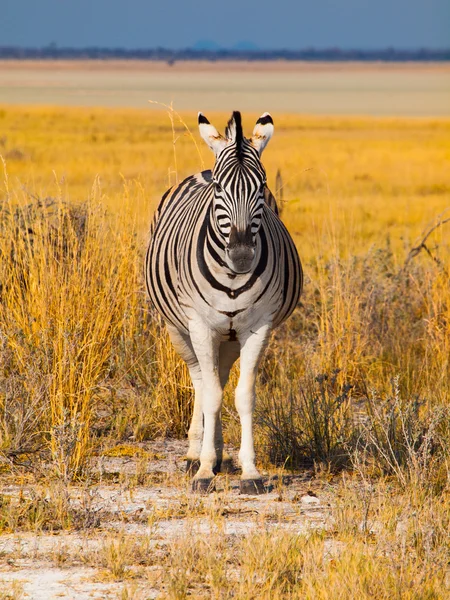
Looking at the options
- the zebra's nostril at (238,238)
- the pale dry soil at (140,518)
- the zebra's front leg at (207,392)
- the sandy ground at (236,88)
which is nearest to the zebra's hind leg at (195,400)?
the pale dry soil at (140,518)

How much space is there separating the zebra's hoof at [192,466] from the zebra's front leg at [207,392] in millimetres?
209

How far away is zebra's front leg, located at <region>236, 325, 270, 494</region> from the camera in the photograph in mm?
5375

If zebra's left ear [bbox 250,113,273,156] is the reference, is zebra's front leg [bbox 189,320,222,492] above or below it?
below

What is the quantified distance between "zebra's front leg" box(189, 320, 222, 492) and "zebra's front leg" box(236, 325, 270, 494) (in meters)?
0.15

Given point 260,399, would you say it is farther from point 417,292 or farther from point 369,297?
point 417,292

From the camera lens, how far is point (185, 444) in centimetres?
666

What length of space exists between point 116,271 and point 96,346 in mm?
1072

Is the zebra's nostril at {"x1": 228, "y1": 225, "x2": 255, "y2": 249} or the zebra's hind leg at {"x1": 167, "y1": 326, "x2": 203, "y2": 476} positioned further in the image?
the zebra's hind leg at {"x1": 167, "y1": 326, "x2": 203, "y2": 476}

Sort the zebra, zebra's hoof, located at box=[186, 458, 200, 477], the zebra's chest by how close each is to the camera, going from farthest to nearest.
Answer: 1. zebra's hoof, located at box=[186, 458, 200, 477]
2. the zebra's chest
3. the zebra

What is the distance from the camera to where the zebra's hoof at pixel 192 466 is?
5809mm

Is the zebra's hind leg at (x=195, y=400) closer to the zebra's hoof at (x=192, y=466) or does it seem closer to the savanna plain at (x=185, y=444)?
the zebra's hoof at (x=192, y=466)

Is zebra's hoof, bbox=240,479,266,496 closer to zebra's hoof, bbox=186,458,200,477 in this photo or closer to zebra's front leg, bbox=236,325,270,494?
zebra's front leg, bbox=236,325,270,494

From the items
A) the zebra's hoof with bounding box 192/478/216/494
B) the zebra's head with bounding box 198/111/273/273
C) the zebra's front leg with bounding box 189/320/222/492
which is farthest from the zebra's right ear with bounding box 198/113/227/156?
the zebra's hoof with bounding box 192/478/216/494

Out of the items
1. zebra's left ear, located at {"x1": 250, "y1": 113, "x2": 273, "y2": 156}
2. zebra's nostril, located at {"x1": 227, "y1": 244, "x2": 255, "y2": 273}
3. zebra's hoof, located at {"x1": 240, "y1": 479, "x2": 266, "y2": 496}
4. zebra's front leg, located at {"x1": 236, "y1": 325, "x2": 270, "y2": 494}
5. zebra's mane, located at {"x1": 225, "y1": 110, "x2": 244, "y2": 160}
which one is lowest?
zebra's hoof, located at {"x1": 240, "y1": 479, "x2": 266, "y2": 496}
